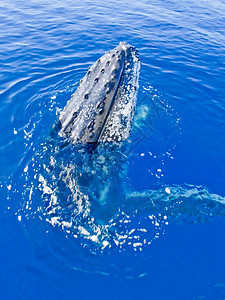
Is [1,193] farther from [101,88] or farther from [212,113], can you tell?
[212,113]

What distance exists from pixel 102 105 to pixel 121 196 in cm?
279

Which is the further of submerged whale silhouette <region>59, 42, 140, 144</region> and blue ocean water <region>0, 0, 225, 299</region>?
submerged whale silhouette <region>59, 42, 140, 144</region>

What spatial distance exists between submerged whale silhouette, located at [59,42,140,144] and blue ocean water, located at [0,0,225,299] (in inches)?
23.3

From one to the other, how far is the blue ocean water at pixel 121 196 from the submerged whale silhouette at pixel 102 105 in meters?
0.59

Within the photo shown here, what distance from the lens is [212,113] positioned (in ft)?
38.8

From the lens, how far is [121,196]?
7.60 meters

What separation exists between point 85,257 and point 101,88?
4.76 metres

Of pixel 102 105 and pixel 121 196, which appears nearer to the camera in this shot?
pixel 102 105

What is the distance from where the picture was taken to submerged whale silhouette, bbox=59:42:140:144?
24.4 feet

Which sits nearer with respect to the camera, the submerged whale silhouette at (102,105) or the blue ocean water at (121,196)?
the blue ocean water at (121,196)

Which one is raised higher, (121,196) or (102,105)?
(102,105)

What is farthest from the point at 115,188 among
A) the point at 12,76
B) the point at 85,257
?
the point at 12,76

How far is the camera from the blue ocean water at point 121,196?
6.24 metres

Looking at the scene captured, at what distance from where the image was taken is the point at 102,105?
24.5ft
